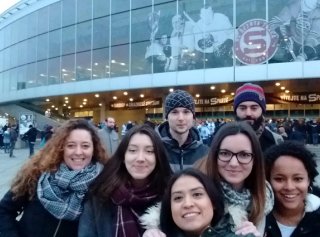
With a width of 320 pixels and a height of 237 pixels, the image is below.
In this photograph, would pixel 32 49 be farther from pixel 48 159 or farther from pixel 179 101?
pixel 48 159

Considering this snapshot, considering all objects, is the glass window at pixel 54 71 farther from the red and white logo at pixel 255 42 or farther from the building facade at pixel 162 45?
the red and white logo at pixel 255 42

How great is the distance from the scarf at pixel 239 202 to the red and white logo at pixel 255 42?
20.3 meters

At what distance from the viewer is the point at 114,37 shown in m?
28.8

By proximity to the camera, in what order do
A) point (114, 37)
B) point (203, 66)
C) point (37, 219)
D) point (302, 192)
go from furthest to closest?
point (114, 37), point (203, 66), point (37, 219), point (302, 192)

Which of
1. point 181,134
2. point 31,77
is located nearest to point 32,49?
point 31,77

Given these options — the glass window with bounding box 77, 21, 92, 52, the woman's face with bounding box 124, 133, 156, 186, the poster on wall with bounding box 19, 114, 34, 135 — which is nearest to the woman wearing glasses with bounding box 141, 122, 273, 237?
the woman's face with bounding box 124, 133, 156, 186

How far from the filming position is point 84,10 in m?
30.9

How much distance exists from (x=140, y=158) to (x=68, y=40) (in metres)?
31.2

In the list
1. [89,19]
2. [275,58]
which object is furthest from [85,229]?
[89,19]

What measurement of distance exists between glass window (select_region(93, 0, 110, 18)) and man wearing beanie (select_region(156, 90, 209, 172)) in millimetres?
26852

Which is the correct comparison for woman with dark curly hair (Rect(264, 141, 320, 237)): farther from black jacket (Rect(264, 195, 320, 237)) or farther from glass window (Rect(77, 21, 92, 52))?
glass window (Rect(77, 21, 92, 52))

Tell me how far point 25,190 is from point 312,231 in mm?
1965

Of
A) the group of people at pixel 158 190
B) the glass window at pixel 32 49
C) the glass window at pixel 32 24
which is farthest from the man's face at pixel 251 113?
the glass window at pixel 32 24

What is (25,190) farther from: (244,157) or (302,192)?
(302,192)
